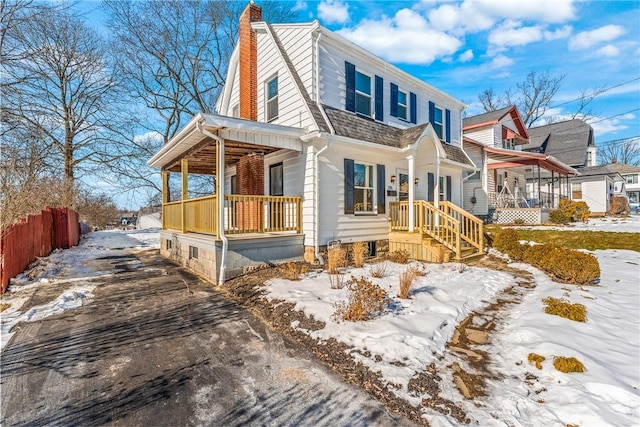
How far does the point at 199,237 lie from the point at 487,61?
16073 mm

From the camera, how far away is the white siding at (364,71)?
898 centimetres

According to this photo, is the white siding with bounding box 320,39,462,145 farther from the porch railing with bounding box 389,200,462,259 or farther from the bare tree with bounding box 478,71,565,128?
the bare tree with bounding box 478,71,565,128

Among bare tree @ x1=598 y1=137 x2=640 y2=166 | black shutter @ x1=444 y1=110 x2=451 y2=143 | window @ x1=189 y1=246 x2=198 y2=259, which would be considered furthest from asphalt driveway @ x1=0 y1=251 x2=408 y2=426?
bare tree @ x1=598 y1=137 x2=640 y2=166

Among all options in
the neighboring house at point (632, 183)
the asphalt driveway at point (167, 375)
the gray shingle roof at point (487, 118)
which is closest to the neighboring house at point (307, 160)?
the asphalt driveway at point (167, 375)

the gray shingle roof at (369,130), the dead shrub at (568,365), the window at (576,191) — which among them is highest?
the gray shingle roof at (369,130)

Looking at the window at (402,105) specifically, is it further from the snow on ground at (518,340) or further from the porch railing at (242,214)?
the snow on ground at (518,340)

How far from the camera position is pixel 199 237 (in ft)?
26.5

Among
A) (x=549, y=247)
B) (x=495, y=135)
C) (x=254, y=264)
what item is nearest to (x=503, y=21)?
(x=549, y=247)

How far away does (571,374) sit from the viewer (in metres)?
3.19

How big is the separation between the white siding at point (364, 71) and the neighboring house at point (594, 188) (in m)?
19.6

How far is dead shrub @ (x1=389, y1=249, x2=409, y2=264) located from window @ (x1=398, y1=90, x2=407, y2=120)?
18.0 feet

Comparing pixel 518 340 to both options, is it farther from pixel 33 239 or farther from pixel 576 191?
pixel 576 191

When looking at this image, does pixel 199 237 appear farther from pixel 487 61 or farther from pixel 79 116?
pixel 79 116

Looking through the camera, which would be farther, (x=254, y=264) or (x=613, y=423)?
(x=254, y=264)
